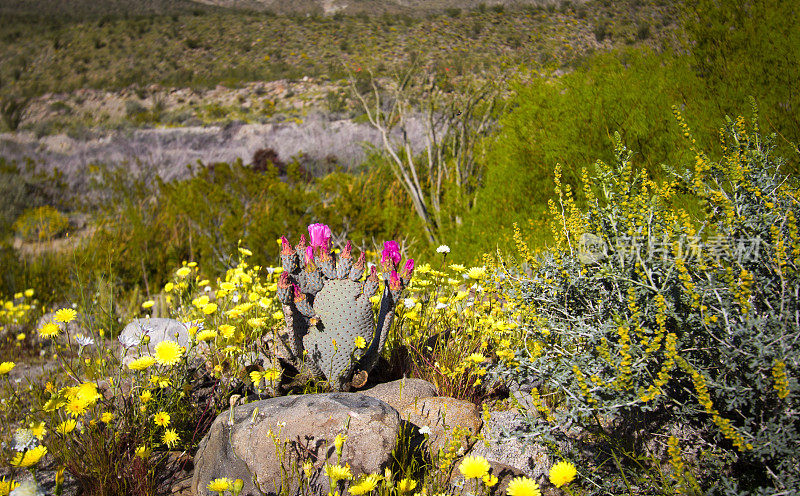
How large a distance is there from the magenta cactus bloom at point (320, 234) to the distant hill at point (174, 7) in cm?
2999

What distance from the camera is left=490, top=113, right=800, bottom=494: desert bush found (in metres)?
1.30

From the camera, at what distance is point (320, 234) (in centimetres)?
217

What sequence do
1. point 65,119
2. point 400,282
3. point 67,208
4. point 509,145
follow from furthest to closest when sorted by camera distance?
point 65,119, point 67,208, point 509,145, point 400,282

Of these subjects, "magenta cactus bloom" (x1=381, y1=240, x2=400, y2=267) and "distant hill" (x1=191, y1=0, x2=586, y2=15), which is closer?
"magenta cactus bloom" (x1=381, y1=240, x2=400, y2=267)

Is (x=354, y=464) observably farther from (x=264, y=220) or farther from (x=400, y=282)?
(x=264, y=220)

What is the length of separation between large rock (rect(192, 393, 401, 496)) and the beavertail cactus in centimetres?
38

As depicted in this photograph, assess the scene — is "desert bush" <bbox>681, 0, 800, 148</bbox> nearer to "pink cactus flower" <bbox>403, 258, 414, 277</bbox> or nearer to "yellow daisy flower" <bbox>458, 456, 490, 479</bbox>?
"pink cactus flower" <bbox>403, 258, 414, 277</bbox>

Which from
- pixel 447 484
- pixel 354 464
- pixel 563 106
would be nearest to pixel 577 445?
pixel 447 484

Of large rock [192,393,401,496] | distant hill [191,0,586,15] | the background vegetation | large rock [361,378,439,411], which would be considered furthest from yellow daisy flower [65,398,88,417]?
distant hill [191,0,586,15]

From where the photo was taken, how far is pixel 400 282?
206cm

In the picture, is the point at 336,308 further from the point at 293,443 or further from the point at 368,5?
the point at 368,5

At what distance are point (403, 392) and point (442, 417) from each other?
236 millimetres

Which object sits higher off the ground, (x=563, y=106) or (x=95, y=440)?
(x=563, y=106)

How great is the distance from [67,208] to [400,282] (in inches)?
373
